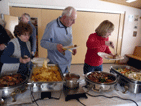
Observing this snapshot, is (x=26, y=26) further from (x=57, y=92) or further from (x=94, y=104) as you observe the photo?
(x=94, y=104)

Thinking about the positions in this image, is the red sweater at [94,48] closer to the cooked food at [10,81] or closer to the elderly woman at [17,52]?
the elderly woman at [17,52]

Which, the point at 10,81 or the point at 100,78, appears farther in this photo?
the point at 100,78

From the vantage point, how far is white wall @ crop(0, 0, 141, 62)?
132 inches

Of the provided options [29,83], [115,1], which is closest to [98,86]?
[29,83]

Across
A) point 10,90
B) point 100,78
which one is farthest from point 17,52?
point 100,78

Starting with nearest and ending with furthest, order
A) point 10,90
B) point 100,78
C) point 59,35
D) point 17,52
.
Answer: point 10,90 → point 100,78 → point 17,52 → point 59,35

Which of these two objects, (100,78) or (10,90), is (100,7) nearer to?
(100,78)

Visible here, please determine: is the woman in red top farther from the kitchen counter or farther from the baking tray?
the baking tray

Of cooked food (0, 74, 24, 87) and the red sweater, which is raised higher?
the red sweater

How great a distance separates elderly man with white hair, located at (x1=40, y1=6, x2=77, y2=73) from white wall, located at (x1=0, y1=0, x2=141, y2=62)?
7.38 feet

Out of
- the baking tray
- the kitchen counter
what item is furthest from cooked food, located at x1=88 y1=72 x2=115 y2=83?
the baking tray

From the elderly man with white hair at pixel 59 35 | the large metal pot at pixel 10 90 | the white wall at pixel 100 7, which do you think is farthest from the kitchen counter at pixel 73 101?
the white wall at pixel 100 7

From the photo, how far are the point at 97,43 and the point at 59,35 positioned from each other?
0.54m

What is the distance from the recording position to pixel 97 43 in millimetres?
1603
